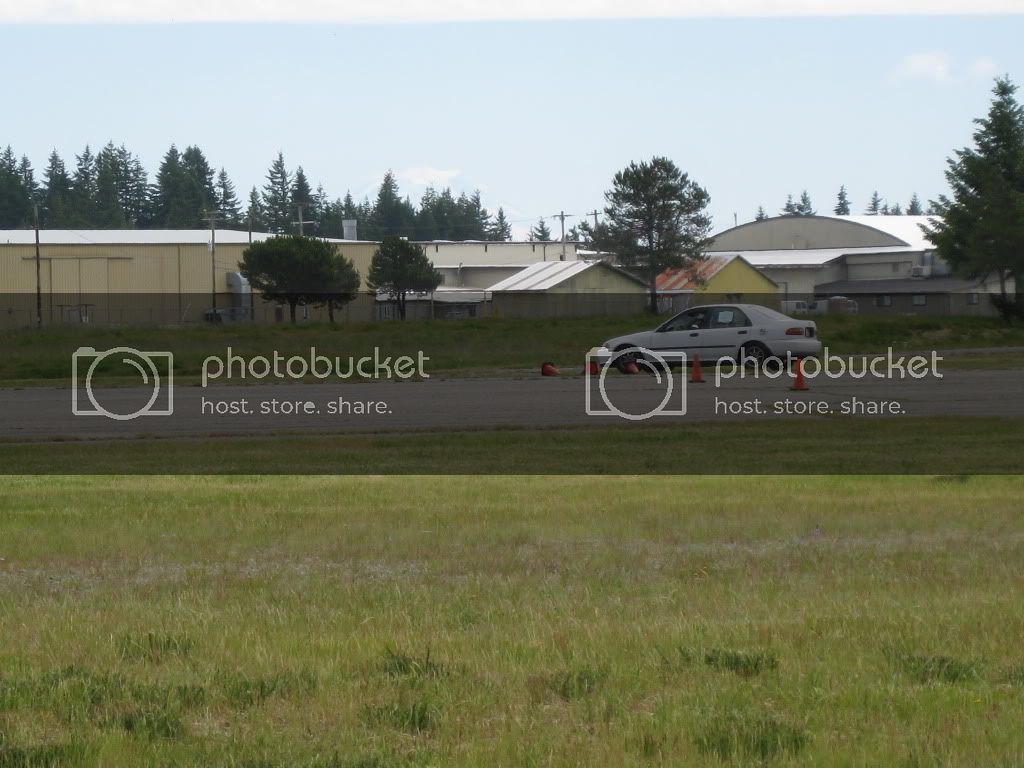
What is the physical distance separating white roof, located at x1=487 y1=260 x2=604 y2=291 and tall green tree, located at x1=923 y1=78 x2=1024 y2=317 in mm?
25576

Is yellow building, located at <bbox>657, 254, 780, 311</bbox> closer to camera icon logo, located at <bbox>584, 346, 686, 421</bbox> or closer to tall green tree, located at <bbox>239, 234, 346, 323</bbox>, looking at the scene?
tall green tree, located at <bbox>239, 234, 346, 323</bbox>

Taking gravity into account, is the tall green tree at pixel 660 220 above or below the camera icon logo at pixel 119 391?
above

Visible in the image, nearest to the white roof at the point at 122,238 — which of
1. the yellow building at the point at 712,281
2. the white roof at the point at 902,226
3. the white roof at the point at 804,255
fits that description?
the yellow building at the point at 712,281

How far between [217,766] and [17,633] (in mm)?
2153

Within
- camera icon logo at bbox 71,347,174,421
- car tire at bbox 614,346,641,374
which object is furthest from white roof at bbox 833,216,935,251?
car tire at bbox 614,346,641,374

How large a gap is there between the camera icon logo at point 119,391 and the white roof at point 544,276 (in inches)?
2038

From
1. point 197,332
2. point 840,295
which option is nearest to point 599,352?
point 197,332

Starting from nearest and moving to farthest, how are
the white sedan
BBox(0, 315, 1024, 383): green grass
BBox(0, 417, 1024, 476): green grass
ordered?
BBox(0, 417, 1024, 476): green grass
the white sedan
BBox(0, 315, 1024, 383): green grass

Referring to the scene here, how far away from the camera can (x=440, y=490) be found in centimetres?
1213

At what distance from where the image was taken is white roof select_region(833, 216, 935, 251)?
342 feet

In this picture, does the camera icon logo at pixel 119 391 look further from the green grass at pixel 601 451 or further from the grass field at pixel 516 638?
the grass field at pixel 516 638

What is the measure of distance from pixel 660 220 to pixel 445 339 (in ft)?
146

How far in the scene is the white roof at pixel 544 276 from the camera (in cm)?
8744

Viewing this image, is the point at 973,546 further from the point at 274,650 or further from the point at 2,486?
the point at 2,486
